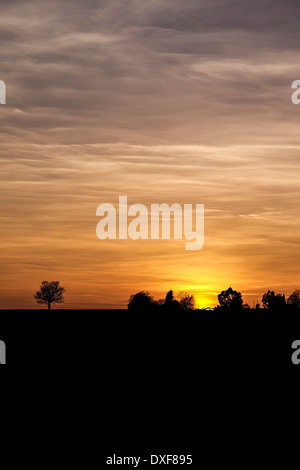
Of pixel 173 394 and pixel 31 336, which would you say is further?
pixel 31 336

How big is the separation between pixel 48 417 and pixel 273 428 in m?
11.3

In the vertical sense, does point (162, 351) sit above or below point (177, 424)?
above

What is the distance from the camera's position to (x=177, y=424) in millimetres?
35969

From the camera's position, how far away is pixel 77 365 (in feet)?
134

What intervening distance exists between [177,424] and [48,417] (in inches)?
255

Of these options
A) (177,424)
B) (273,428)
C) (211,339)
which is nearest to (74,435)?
(177,424)

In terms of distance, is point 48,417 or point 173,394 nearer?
point 48,417
